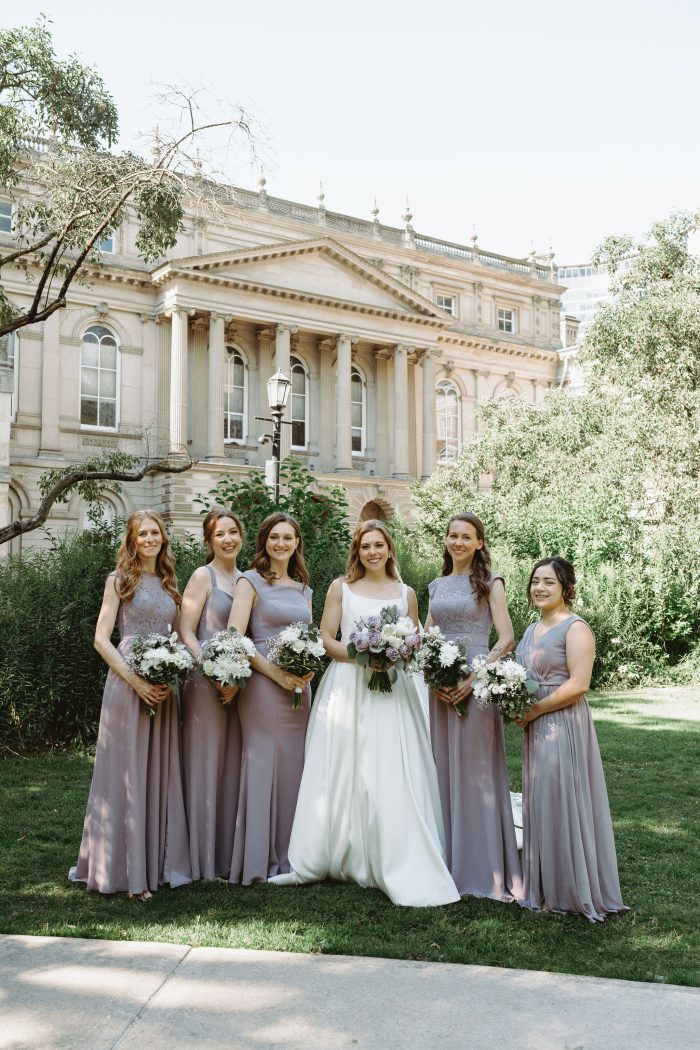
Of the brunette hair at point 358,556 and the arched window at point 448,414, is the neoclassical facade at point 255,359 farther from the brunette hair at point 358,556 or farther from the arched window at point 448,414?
the brunette hair at point 358,556

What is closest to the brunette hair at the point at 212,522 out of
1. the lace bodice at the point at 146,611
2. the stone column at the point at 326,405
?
the lace bodice at the point at 146,611

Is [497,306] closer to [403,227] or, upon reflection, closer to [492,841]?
[403,227]

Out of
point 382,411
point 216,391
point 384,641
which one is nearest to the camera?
point 384,641

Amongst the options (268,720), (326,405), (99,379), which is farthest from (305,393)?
(268,720)

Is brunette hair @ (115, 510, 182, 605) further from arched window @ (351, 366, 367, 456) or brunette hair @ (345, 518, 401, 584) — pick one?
arched window @ (351, 366, 367, 456)

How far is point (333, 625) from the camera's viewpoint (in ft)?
20.6

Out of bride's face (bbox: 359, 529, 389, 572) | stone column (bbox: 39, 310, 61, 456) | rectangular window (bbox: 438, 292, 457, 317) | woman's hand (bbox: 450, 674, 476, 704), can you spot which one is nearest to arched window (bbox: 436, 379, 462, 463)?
rectangular window (bbox: 438, 292, 457, 317)

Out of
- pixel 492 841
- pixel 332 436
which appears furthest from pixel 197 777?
pixel 332 436

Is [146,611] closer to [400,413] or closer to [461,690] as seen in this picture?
[461,690]

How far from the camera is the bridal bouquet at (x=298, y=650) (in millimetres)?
5930

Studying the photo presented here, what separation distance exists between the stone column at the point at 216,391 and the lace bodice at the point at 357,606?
30297 millimetres

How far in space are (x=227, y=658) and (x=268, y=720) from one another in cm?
69

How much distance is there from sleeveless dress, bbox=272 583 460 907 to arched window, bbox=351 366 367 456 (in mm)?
36581

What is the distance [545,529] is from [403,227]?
2807 cm
